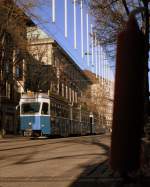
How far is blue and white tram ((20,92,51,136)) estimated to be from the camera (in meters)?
39.5

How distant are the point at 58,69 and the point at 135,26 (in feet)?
233

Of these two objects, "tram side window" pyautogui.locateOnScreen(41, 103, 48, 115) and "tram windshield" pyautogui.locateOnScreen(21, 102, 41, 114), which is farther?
"tram windshield" pyautogui.locateOnScreen(21, 102, 41, 114)

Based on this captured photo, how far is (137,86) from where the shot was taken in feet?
9.83

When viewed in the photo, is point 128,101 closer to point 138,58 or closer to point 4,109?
point 138,58

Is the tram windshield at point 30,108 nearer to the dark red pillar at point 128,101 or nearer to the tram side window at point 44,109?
the tram side window at point 44,109

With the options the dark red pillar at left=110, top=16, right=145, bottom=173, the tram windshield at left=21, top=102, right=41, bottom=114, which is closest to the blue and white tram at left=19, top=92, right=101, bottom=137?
the tram windshield at left=21, top=102, right=41, bottom=114

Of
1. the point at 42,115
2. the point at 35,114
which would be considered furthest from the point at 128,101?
the point at 35,114

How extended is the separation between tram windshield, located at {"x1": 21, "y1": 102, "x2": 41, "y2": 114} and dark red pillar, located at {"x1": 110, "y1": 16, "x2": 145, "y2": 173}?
122 feet

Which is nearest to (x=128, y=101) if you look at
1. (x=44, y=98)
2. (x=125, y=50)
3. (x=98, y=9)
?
(x=125, y=50)

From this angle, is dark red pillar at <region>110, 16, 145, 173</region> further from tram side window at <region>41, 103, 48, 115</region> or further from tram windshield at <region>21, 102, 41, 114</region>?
tram windshield at <region>21, 102, 41, 114</region>

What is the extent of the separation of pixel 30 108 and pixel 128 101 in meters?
37.9

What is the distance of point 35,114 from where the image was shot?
40438 millimetres

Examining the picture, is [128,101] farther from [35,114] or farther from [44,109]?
[35,114]

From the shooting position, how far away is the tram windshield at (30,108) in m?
40.4
